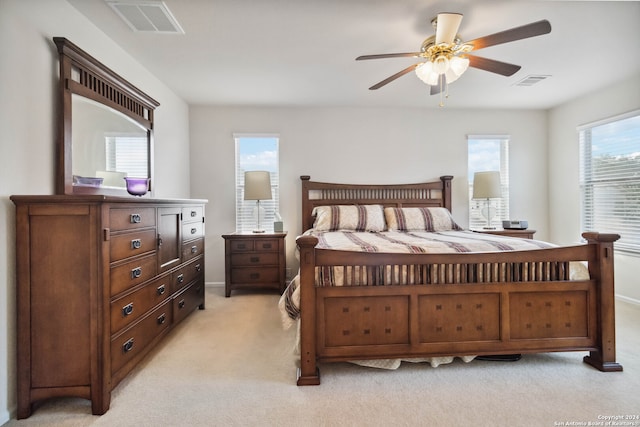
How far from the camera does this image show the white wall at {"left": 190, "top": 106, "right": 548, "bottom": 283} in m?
4.18

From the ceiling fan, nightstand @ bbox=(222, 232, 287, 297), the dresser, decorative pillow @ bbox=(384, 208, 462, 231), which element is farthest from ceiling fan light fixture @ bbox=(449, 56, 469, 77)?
nightstand @ bbox=(222, 232, 287, 297)

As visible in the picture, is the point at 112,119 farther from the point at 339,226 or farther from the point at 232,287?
the point at 339,226

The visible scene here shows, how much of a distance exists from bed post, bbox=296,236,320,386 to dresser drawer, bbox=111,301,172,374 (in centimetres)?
106

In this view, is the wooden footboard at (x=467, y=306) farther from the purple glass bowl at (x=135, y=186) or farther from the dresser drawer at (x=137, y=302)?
the purple glass bowl at (x=135, y=186)

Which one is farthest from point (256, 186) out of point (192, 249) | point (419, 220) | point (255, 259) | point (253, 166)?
point (419, 220)

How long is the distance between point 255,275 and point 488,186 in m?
3.27

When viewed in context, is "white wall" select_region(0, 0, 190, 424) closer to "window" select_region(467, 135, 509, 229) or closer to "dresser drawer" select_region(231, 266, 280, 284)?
"dresser drawer" select_region(231, 266, 280, 284)

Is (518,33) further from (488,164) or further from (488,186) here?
(488,164)

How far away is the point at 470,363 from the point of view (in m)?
2.06

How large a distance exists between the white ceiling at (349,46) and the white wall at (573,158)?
23 centimetres

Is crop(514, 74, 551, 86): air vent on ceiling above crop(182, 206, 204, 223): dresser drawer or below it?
above

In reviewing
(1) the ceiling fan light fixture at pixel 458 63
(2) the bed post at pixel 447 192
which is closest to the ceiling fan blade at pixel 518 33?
(1) the ceiling fan light fixture at pixel 458 63

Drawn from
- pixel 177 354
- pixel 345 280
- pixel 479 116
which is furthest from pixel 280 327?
pixel 479 116

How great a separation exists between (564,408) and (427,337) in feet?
2.42
